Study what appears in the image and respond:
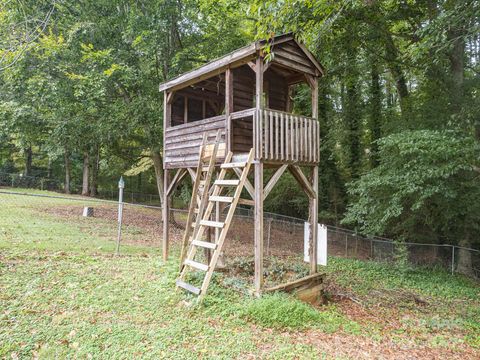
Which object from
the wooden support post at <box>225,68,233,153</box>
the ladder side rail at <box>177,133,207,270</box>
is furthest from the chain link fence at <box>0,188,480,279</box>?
the wooden support post at <box>225,68,233,153</box>

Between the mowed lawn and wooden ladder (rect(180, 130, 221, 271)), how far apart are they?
33.7 inches

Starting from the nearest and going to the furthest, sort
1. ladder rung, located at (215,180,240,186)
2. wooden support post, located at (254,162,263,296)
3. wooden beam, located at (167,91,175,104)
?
wooden support post, located at (254,162,263,296)
ladder rung, located at (215,180,240,186)
wooden beam, located at (167,91,175,104)

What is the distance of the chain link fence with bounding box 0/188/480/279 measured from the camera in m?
10.7

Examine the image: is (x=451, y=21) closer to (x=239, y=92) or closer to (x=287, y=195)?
(x=239, y=92)

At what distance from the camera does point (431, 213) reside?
11.2 meters

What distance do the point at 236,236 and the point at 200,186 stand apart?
7.98 metres

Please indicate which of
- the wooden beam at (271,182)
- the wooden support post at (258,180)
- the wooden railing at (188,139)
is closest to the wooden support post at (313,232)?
the wooden beam at (271,182)

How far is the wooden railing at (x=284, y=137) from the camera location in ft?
20.8

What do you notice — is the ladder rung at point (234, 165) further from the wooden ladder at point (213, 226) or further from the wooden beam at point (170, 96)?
the wooden beam at point (170, 96)

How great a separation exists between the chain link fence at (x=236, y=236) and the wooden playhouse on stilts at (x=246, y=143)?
6.75ft

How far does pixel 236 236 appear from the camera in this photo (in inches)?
593

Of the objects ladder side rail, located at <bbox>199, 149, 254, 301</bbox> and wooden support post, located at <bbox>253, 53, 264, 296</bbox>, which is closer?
ladder side rail, located at <bbox>199, 149, 254, 301</bbox>

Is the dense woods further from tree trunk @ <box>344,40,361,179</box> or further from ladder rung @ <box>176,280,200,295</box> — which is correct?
ladder rung @ <box>176,280,200,295</box>

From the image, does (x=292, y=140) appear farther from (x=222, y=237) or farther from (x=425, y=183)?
(x=425, y=183)
